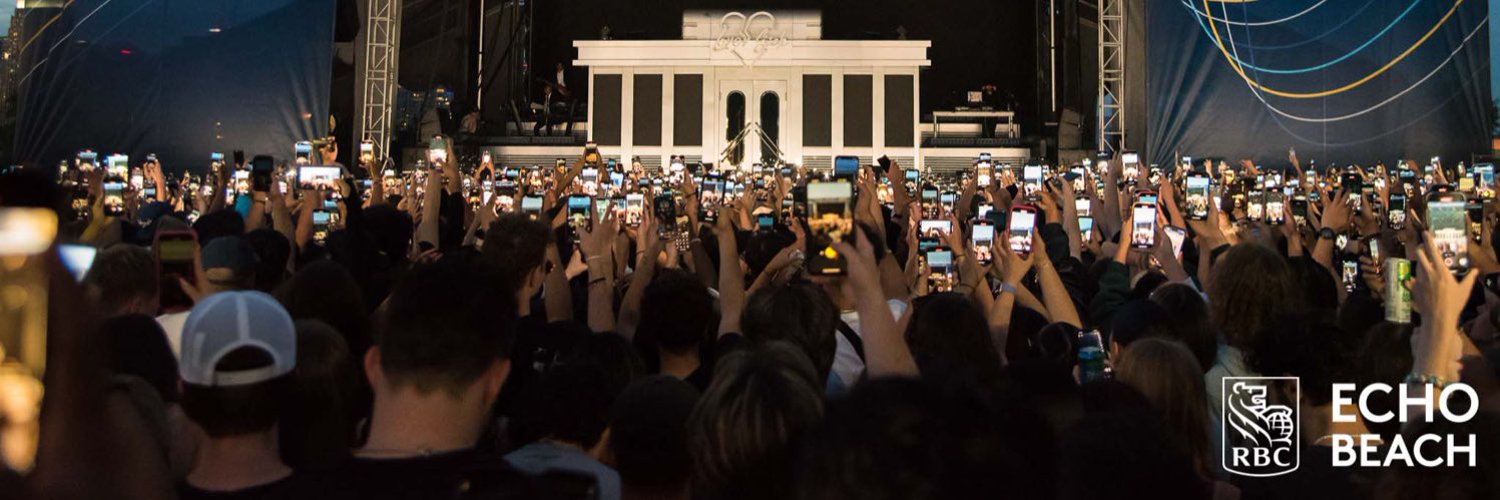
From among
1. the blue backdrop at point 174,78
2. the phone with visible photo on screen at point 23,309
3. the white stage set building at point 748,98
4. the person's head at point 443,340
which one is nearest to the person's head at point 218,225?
the person's head at point 443,340

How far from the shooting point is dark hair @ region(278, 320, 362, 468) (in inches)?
112

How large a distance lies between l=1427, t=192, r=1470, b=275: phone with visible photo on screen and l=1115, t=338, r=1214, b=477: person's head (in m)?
1.88

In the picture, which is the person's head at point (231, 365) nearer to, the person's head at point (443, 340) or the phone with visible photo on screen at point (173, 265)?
the person's head at point (443, 340)

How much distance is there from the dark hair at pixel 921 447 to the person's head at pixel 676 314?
7.64 feet

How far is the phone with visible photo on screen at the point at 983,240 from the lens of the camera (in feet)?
19.6

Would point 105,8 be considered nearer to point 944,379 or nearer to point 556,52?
point 556,52

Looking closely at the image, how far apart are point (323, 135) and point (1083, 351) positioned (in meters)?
14.3

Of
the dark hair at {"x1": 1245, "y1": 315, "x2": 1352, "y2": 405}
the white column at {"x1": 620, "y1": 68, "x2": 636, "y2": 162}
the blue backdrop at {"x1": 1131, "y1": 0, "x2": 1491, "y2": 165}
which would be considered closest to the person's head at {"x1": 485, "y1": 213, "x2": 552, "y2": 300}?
the dark hair at {"x1": 1245, "y1": 315, "x2": 1352, "y2": 405}

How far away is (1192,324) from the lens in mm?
3932

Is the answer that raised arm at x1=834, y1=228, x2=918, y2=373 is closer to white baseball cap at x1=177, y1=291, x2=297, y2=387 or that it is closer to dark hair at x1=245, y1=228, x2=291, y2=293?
white baseball cap at x1=177, y1=291, x2=297, y2=387

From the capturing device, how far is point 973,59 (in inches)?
1117

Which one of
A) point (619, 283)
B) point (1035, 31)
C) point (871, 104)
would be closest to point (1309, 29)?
point (871, 104)

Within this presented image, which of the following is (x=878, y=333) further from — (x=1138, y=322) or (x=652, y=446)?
(x=1138, y=322)

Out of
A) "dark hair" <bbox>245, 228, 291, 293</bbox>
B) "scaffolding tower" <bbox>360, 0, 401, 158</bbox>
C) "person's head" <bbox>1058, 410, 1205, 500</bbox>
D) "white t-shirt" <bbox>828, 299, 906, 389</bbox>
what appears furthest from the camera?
"scaffolding tower" <bbox>360, 0, 401, 158</bbox>
